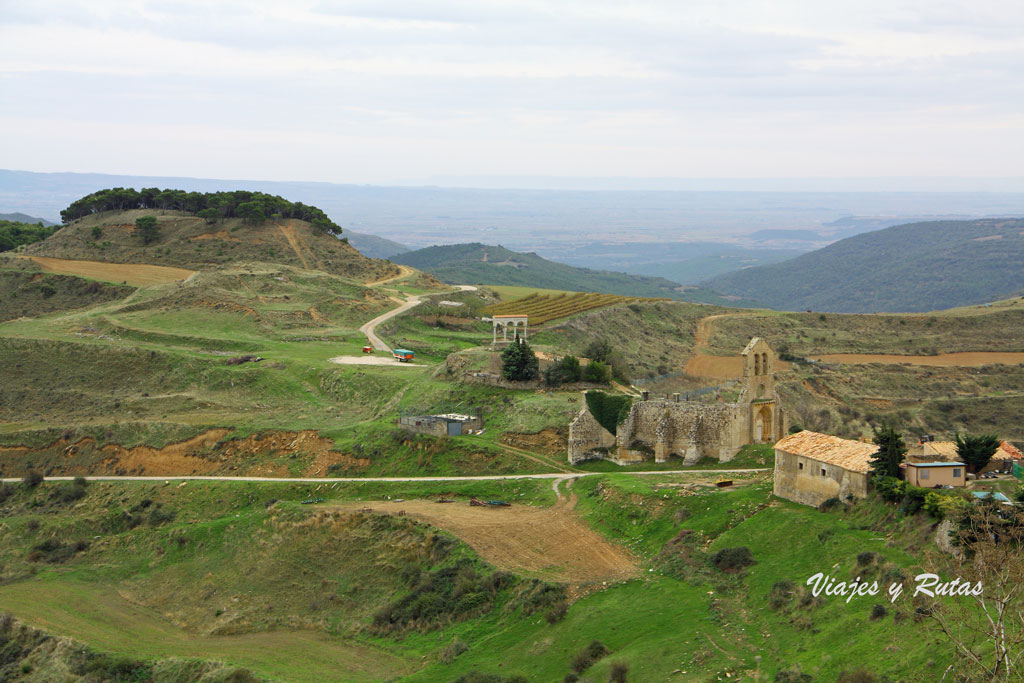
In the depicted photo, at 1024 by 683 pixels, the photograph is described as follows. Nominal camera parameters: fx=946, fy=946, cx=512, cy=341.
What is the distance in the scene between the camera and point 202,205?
12000cm

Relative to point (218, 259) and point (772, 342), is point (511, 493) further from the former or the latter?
point (218, 259)

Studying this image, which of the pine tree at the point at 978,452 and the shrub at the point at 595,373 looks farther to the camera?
the shrub at the point at 595,373

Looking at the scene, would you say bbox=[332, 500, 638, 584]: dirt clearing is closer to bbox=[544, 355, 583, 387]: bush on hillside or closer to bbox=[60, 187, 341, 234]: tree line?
bbox=[544, 355, 583, 387]: bush on hillside

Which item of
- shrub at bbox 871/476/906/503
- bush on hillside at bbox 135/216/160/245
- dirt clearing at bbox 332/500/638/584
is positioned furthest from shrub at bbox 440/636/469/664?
bush on hillside at bbox 135/216/160/245

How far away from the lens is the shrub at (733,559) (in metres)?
29.3

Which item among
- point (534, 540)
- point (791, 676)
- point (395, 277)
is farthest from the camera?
point (395, 277)

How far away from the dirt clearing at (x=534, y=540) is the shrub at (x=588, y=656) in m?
4.18

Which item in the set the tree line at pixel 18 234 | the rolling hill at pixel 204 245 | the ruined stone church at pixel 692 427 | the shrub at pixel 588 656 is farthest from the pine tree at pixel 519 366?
the tree line at pixel 18 234

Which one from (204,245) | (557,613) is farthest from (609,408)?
(204,245)

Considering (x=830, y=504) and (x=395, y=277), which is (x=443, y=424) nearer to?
(x=830, y=504)

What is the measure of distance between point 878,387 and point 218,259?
6822 cm

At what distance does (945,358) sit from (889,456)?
62549mm

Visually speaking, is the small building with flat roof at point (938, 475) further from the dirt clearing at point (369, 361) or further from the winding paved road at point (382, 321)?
the winding paved road at point (382, 321)

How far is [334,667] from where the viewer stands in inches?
1248
